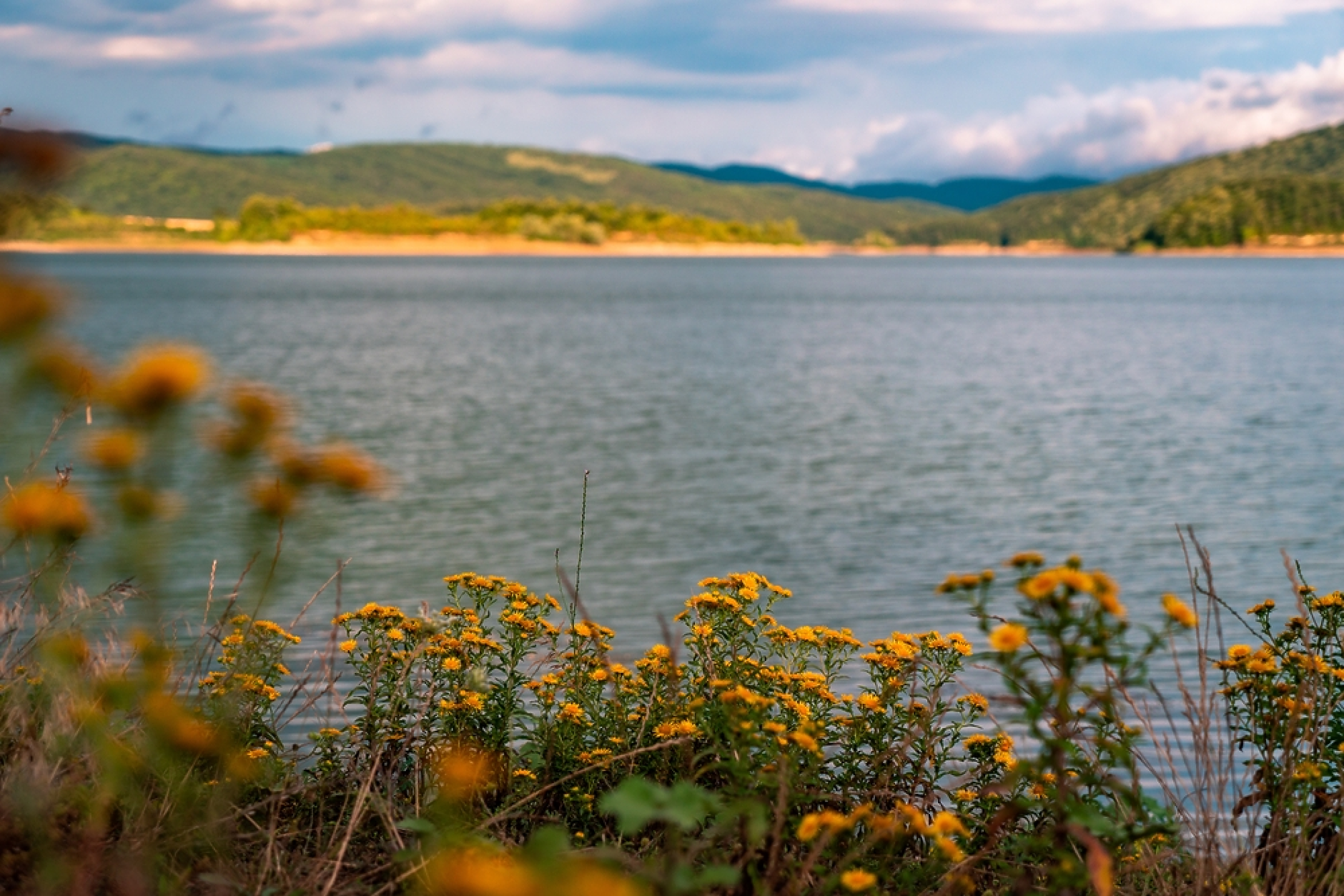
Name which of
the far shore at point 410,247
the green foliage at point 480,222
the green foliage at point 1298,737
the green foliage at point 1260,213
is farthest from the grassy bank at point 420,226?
the green foliage at point 1298,737

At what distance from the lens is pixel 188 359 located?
1923mm

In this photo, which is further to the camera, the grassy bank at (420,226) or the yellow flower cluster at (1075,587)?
the grassy bank at (420,226)

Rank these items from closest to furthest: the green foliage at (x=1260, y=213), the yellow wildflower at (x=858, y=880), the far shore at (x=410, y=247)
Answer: the yellow wildflower at (x=858, y=880), the green foliage at (x=1260, y=213), the far shore at (x=410, y=247)

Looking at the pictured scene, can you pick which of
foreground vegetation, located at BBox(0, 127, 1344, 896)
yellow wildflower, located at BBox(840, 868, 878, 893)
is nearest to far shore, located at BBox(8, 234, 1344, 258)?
foreground vegetation, located at BBox(0, 127, 1344, 896)

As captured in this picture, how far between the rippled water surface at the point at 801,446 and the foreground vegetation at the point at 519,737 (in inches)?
14.1

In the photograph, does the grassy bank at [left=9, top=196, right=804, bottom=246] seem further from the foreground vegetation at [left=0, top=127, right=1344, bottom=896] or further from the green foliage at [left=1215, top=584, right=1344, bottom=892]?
the green foliage at [left=1215, top=584, right=1344, bottom=892]

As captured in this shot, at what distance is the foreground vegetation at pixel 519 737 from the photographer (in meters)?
2.13

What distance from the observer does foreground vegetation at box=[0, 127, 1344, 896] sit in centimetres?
213

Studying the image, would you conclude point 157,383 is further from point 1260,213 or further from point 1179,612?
point 1260,213

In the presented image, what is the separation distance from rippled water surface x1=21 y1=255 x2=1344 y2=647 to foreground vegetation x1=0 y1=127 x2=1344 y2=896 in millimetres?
358

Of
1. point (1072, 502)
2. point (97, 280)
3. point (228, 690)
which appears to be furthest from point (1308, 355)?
point (97, 280)

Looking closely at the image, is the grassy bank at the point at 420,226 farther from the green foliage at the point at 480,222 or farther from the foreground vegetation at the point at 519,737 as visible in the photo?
the foreground vegetation at the point at 519,737

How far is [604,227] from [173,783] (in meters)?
190

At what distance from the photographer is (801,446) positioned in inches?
885
